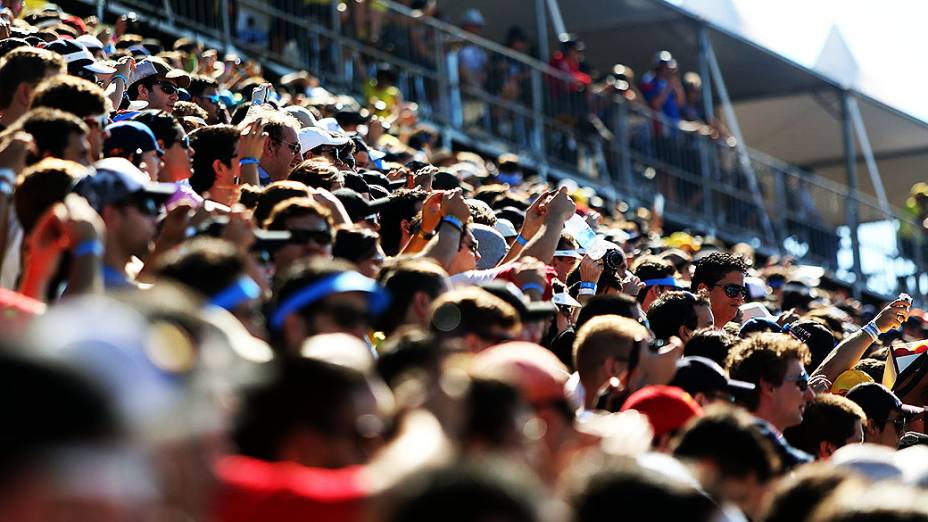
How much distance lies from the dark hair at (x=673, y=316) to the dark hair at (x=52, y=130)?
2.97 metres

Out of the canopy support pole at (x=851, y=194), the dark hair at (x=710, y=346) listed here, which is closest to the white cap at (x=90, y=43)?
the dark hair at (x=710, y=346)

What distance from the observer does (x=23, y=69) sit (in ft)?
21.5

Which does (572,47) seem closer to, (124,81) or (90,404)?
(124,81)

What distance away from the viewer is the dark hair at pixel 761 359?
20.7 ft

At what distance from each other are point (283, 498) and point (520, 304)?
2.37m

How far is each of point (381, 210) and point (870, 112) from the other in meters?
17.6

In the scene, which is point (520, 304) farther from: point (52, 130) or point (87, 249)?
point (52, 130)

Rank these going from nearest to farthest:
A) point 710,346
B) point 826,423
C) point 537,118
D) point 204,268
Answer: point 204,268 → point 826,423 → point 710,346 → point 537,118

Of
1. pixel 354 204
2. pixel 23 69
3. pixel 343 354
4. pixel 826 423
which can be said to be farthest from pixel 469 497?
pixel 23 69

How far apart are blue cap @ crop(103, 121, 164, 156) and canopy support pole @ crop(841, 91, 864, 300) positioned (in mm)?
15416

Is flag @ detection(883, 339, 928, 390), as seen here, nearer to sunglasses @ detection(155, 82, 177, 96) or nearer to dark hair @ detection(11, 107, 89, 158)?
sunglasses @ detection(155, 82, 177, 96)

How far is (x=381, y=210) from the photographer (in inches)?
301

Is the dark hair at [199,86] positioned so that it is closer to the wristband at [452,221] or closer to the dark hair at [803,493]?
the wristband at [452,221]

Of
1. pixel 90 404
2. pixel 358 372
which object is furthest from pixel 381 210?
pixel 90 404
